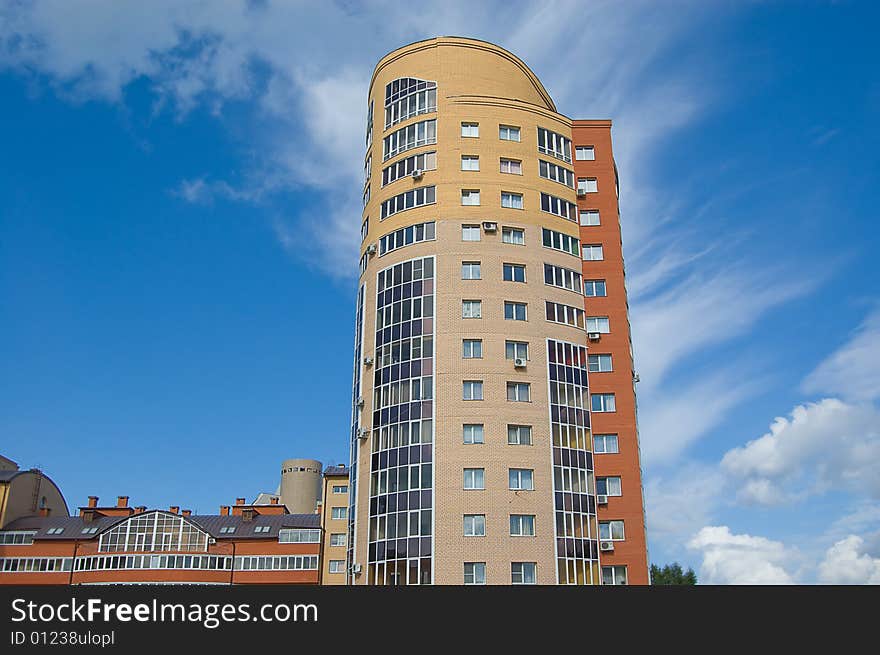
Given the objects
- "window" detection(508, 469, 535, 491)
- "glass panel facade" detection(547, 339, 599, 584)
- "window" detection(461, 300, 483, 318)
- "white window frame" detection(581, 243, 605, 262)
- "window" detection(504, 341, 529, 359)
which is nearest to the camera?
"glass panel facade" detection(547, 339, 599, 584)

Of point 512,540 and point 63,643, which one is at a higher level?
point 512,540

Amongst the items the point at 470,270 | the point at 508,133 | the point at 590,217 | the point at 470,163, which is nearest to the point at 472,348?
the point at 470,270

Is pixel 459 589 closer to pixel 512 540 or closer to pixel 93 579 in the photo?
pixel 512 540

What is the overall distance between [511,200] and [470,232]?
4018 millimetres

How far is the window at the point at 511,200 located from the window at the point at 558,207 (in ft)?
5.79

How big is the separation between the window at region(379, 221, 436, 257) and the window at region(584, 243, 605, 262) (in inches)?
461

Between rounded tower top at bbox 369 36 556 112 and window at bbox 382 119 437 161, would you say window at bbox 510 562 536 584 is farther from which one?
rounded tower top at bbox 369 36 556 112

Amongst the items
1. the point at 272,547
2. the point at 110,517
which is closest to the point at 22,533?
the point at 110,517

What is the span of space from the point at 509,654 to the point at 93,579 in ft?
229

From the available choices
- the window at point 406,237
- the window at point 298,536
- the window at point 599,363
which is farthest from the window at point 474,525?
the window at point 298,536

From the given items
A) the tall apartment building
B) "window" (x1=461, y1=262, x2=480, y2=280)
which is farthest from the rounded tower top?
"window" (x1=461, y1=262, x2=480, y2=280)

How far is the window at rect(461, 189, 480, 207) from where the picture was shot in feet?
173

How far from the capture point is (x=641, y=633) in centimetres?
1686

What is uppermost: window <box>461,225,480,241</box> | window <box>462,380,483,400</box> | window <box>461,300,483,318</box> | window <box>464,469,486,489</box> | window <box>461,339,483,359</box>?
window <box>461,225,480,241</box>
